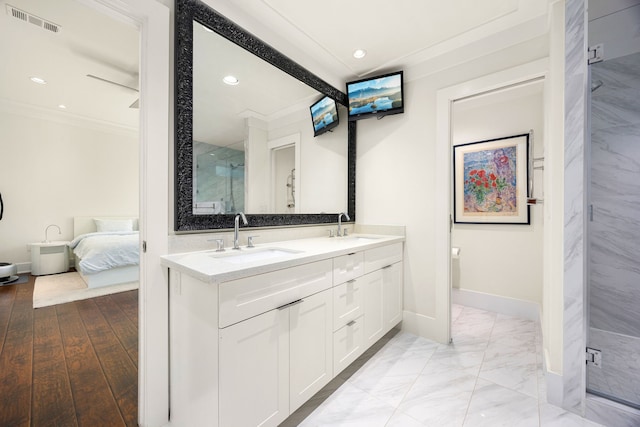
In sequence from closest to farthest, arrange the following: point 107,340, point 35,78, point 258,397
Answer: point 258,397, point 107,340, point 35,78

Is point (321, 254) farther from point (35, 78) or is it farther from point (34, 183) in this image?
point (34, 183)

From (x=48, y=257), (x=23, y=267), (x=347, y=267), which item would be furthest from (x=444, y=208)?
(x=23, y=267)

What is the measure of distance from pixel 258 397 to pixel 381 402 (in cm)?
82

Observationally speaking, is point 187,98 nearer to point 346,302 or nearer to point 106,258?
point 346,302

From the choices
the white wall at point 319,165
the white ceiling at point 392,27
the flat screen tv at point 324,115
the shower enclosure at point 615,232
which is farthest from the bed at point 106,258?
the shower enclosure at point 615,232

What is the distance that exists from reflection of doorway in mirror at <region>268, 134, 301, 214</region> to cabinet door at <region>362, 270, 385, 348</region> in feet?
2.78

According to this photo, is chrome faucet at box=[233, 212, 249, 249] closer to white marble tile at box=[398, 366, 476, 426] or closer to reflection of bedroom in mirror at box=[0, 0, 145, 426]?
reflection of bedroom in mirror at box=[0, 0, 145, 426]

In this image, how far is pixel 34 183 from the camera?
14.5 feet

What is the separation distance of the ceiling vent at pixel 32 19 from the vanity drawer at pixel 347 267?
3.12 metres

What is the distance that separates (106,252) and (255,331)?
153 inches

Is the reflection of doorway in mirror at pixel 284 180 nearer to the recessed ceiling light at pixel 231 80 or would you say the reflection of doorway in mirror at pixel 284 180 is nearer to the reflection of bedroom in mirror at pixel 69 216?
the recessed ceiling light at pixel 231 80

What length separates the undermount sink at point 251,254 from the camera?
5.05ft

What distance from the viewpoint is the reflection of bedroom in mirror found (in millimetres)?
1674

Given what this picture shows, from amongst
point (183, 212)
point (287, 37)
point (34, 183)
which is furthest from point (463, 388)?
point (34, 183)
